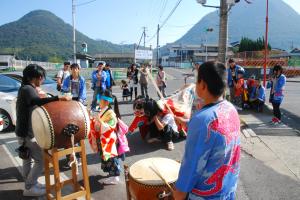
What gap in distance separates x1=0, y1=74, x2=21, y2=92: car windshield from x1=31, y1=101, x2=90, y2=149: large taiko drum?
19.5 feet

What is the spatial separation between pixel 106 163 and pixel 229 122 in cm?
303

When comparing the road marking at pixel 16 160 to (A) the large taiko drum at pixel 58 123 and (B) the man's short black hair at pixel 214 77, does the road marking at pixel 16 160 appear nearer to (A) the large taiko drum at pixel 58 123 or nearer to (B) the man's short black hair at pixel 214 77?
(A) the large taiko drum at pixel 58 123

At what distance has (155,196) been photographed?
2.70 meters

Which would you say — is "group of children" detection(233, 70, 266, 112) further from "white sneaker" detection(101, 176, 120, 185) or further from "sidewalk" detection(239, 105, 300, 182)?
"white sneaker" detection(101, 176, 120, 185)

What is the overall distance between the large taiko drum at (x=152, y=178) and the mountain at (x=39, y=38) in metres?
105

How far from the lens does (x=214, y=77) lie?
1.92 meters

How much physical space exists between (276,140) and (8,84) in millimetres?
7498

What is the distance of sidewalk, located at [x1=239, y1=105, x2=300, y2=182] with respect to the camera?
17.6 feet

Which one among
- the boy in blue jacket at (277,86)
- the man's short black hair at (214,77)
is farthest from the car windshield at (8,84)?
the man's short black hair at (214,77)

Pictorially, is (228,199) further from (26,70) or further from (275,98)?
(275,98)

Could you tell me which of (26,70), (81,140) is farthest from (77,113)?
(26,70)

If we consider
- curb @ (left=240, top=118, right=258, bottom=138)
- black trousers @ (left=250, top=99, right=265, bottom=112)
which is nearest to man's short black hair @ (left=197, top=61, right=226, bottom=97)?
curb @ (left=240, top=118, right=258, bottom=138)

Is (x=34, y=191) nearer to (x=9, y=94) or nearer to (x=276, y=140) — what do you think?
(x=9, y=94)

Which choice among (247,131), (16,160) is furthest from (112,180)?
(247,131)
